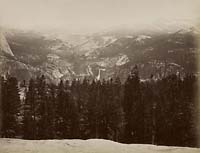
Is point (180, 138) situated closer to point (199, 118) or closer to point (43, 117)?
point (199, 118)

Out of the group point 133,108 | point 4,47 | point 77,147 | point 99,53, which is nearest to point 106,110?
point 133,108

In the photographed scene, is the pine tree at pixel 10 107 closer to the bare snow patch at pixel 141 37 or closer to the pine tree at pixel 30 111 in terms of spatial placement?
the pine tree at pixel 30 111

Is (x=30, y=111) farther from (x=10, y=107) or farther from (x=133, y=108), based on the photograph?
(x=133, y=108)

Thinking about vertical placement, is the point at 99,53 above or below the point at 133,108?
above

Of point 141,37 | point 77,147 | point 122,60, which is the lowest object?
point 77,147

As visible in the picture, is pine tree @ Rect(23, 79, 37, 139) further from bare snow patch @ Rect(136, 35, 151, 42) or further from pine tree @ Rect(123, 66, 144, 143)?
bare snow patch @ Rect(136, 35, 151, 42)

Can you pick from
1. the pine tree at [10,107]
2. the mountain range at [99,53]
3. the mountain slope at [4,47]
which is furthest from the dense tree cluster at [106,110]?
the mountain slope at [4,47]

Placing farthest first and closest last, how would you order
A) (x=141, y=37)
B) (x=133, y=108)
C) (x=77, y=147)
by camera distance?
(x=141, y=37)
(x=133, y=108)
(x=77, y=147)
